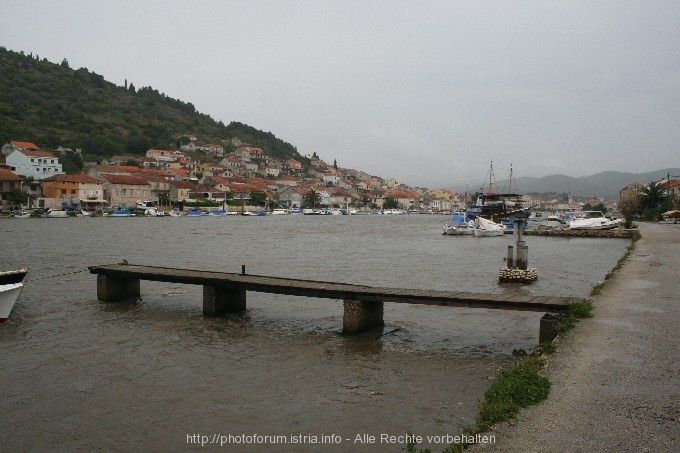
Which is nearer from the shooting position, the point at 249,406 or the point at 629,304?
the point at 249,406

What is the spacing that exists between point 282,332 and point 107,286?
6496 millimetres

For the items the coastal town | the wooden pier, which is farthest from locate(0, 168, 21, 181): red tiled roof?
the wooden pier

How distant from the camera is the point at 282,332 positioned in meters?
12.0

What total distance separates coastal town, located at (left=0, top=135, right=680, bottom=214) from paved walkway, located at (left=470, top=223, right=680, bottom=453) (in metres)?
63.2

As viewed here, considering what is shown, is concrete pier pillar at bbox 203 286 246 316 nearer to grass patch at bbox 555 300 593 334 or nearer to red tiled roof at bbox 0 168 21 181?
grass patch at bbox 555 300 593 334

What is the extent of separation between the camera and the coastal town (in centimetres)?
8706

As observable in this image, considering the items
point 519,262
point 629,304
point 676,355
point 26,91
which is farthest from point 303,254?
point 26,91

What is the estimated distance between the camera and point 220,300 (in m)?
13.5

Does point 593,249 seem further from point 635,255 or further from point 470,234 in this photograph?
point 470,234

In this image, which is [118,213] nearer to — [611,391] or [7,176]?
[7,176]

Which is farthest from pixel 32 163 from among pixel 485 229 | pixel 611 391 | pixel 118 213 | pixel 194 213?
pixel 611 391

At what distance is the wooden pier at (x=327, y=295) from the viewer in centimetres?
1009

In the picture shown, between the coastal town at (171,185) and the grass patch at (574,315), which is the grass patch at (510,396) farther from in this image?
the coastal town at (171,185)

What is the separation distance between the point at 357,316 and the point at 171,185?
4156 inches
